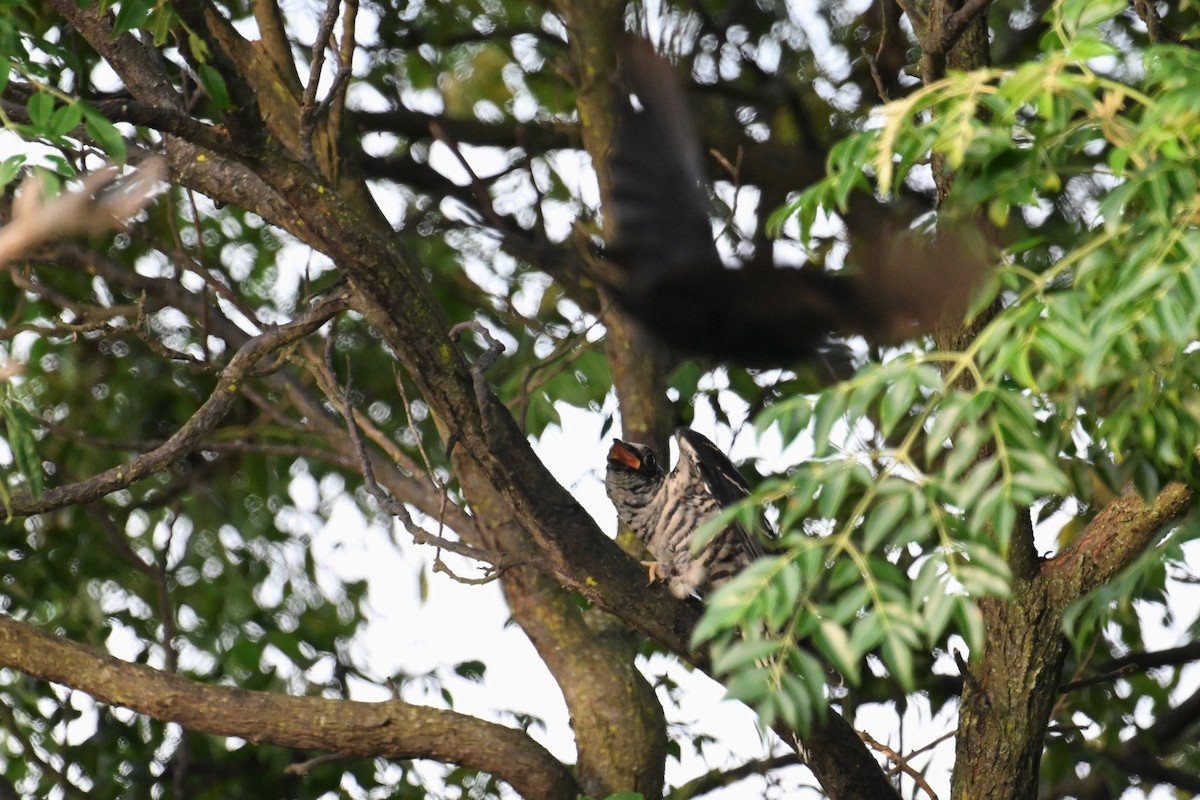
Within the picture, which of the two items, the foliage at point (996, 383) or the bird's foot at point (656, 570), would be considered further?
the bird's foot at point (656, 570)

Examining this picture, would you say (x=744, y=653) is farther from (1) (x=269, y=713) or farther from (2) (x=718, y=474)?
(2) (x=718, y=474)

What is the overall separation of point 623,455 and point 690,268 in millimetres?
889

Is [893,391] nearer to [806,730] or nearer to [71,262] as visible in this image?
[806,730]

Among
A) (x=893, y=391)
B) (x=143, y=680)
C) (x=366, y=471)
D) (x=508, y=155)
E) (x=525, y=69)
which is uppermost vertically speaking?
(x=525, y=69)

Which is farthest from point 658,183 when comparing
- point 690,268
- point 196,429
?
point 196,429

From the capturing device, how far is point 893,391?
49.8 inches

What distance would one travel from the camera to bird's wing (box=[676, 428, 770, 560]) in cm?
332

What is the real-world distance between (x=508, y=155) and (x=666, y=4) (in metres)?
0.99

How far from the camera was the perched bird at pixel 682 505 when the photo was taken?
11.1ft

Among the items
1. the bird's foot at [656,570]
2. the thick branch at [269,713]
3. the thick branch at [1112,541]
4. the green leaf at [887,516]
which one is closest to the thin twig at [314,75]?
the thick branch at [269,713]

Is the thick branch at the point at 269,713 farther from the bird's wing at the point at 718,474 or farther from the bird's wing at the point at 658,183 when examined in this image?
the bird's wing at the point at 658,183

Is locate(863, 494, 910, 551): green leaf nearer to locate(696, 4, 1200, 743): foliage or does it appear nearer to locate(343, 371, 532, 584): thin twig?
locate(696, 4, 1200, 743): foliage

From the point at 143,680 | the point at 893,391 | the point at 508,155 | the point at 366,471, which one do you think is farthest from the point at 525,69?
the point at 893,391

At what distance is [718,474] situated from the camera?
11.0ft
